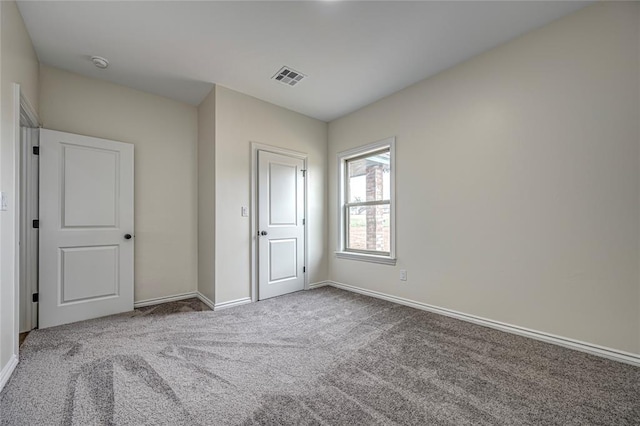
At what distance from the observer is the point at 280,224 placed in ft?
12.3

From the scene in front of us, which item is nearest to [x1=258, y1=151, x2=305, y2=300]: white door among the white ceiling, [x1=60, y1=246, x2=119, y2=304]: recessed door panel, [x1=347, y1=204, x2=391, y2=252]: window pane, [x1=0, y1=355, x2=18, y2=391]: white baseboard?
[x1=347, y1=204, x2=391, y2=252]: window pane

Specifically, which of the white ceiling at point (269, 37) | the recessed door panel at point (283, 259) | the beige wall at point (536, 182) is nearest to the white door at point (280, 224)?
the recessed door panel at point (283, 259)

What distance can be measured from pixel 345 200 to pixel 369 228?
0.61 m

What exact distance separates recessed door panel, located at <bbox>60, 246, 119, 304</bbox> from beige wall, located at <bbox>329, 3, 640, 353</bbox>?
336 centimetres

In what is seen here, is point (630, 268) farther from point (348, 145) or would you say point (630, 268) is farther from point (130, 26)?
point (130, 26)

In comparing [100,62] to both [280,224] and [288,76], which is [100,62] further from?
[280,224]

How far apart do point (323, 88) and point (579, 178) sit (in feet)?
8.69

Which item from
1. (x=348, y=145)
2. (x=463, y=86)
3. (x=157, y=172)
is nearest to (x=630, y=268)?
(x=463, y=86)

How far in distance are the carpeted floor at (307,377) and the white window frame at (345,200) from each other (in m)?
1.02

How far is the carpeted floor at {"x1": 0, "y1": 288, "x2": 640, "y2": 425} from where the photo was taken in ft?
4.75

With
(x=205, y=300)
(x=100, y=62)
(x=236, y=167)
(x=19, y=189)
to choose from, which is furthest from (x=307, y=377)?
(x=100, y=62)

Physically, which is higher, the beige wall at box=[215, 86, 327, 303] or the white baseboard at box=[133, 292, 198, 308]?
the beige wall at box=[215, 86, 327, 303]

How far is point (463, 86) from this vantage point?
2.79 meters

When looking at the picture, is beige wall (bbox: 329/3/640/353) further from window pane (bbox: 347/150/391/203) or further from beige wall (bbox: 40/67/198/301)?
beige wall (bbox: 40/67/198/301)
